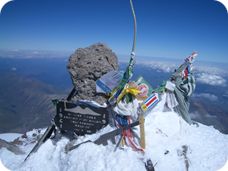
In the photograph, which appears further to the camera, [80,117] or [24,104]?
[24,104]

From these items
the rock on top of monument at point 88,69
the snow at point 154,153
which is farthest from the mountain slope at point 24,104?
the snow at point 154,153

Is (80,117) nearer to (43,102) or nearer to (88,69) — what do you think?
(88,69)

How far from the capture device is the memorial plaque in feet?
16.4

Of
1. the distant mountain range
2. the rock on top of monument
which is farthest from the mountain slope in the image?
the rock on top of monument

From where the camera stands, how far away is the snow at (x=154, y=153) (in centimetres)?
420

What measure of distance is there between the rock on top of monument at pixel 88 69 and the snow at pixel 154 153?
1266 mm

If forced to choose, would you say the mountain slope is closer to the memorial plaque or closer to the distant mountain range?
the distant mountain range

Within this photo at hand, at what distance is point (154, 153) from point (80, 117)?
2.00 m

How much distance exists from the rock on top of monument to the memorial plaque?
739mm

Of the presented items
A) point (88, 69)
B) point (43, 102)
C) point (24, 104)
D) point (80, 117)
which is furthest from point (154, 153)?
point (24, 104)

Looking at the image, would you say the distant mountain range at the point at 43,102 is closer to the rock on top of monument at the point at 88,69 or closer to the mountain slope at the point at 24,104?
the mountain slope at the point at 24,104

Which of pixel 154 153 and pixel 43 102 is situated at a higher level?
pixel 154 153

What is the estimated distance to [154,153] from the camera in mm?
4316

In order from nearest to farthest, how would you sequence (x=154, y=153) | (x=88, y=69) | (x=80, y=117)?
(x=154, y=153), (x=80, y=117), (x=88, y=69)
